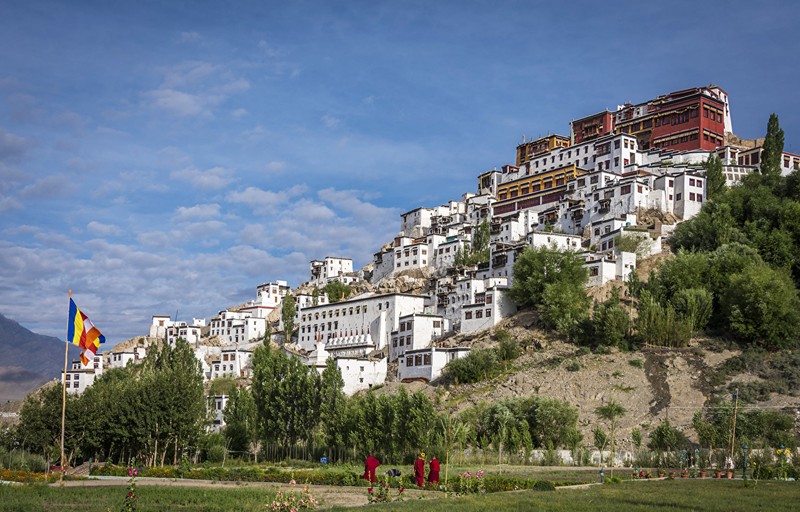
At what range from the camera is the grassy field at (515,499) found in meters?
21.1

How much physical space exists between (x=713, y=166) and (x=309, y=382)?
1920 inches

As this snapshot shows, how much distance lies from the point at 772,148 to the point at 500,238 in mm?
28549

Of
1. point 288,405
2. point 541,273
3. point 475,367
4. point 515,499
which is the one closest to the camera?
point 515,499

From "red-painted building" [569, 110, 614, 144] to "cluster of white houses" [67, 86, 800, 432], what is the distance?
0.17 meters

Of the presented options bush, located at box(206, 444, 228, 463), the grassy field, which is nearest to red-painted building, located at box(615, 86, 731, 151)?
bush, located at box(206, 444, 228, 463)

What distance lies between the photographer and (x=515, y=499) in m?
23.1

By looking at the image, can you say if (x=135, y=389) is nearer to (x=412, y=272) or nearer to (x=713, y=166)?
(x=412, y=272)

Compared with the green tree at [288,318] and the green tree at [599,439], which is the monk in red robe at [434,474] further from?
the green tree at [288,318]

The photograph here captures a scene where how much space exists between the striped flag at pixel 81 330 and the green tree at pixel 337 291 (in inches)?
2602

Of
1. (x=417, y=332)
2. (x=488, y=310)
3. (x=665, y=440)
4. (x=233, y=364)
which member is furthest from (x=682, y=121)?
(x=665, y=440)

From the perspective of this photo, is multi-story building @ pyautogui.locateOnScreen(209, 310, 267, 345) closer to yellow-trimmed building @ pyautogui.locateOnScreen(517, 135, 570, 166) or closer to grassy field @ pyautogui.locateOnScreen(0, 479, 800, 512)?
yellow-trimmed building @ pyautogui.locateOnScreen(517, 135, 570, 166)

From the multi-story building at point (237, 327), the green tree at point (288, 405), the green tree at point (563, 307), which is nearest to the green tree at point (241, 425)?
the green tree at point (288, 405)

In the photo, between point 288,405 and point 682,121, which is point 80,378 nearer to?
point 288,405

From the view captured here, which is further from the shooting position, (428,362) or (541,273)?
(541,273)
